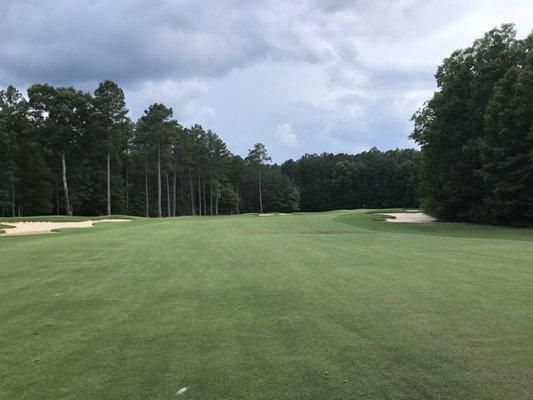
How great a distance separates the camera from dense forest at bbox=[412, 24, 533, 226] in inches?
1324

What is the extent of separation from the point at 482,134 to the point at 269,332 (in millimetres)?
36657

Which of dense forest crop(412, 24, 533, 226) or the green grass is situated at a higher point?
dense forest crop(412, 24, 533, 226)

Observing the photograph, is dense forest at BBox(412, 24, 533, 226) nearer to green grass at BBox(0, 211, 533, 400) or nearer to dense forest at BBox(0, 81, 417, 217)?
dense forest at BBox(0, 81, 417, 217)

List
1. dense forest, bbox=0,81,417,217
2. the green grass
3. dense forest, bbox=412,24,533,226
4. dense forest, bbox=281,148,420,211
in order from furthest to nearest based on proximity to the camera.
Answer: dense forest, bbox=281,148,420,211 < dense forest, bbox=0,81,417,217 < dense forest, bbox=412,24,533,226 < the green grass

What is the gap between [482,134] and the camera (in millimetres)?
38000

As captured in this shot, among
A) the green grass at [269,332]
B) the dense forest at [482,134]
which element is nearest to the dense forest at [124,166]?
the dense forest at [482,134]

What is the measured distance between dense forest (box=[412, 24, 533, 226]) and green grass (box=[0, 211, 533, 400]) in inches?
971

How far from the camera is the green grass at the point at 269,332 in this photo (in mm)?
4625

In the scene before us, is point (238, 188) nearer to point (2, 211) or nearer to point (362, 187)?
point (362, 187)

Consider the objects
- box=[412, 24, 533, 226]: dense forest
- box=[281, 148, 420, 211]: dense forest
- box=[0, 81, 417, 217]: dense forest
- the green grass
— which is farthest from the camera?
box=[281, 148, 420, 211]: dense forest

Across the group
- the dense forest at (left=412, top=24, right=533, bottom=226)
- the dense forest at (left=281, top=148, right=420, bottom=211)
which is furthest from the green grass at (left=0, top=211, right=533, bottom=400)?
the dense forest at (left=281, top=148, right=420, bottom=211)

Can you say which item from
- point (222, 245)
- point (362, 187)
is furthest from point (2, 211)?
point (362, 187)

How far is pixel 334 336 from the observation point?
6.11 metres

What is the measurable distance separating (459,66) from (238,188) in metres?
87.4
